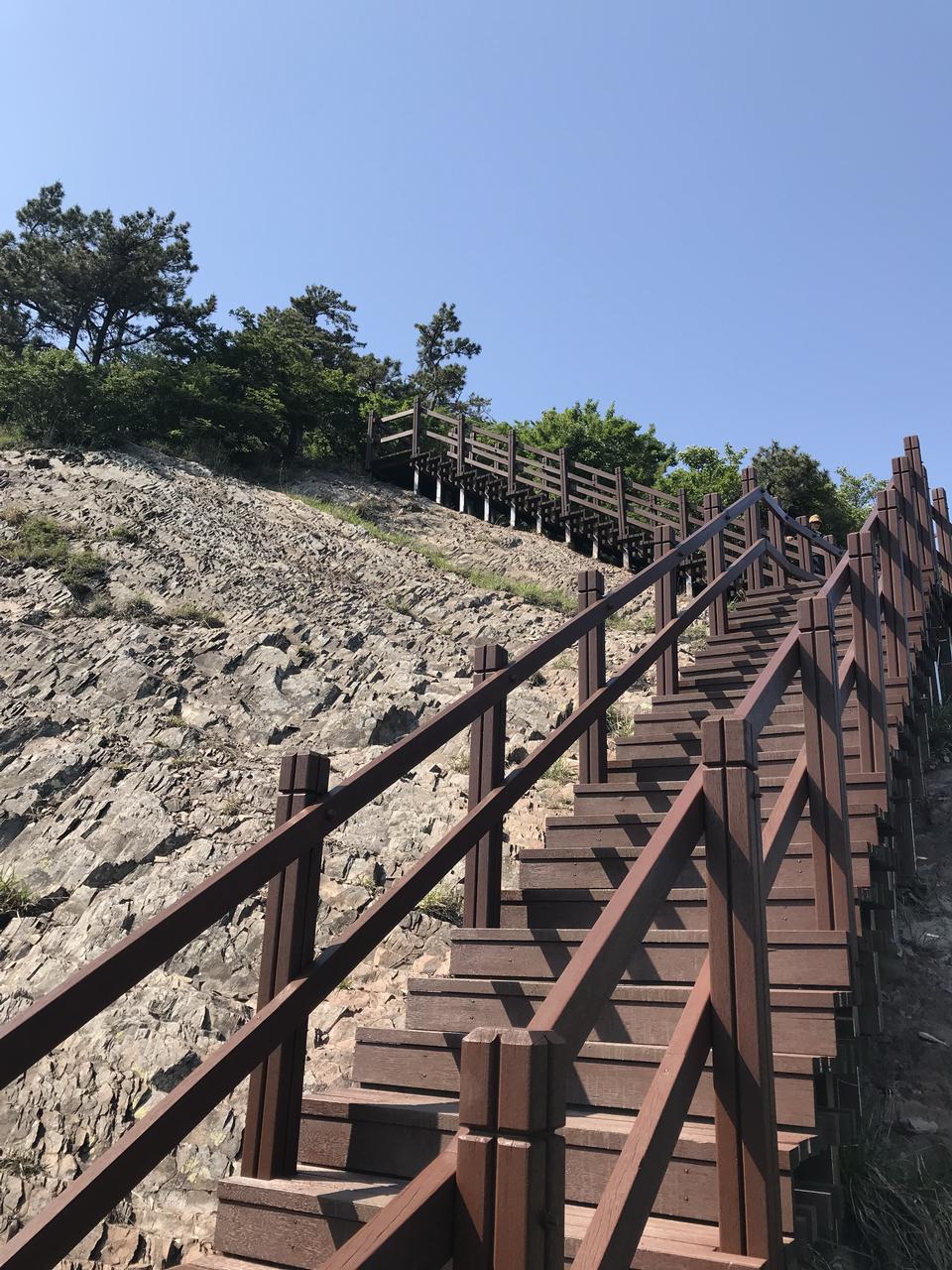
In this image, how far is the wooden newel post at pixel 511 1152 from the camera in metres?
1.58

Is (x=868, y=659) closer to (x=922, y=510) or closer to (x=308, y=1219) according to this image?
(x=922, y=510)

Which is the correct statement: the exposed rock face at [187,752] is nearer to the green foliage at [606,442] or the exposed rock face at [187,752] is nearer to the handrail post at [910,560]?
the handrail post at [910,560]

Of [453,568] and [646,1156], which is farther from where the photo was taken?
[453,568]

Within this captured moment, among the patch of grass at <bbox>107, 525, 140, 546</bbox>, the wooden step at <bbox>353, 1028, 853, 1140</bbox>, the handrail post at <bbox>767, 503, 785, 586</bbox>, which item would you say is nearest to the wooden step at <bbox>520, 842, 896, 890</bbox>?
the wooden step at <bbox>353, 1028, 853, 1140</bbox>

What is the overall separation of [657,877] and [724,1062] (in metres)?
0.47

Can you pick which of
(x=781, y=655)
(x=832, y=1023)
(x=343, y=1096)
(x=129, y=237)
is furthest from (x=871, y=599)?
(x=129, y=237)

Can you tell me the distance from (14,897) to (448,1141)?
5.44 m

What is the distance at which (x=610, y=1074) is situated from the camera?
3.09 m

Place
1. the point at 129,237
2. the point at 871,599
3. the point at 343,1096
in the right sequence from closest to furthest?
the point at 343,1096, the point at 871,599, the point at 129,237

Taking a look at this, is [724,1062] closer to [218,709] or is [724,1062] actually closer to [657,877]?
[657,877]

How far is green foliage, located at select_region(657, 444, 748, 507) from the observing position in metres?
30.0

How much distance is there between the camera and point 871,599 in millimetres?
4816

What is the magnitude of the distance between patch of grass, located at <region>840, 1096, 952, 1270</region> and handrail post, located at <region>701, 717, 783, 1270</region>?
1430mm

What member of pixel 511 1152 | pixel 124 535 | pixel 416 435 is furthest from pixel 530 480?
pixel 511 1152
